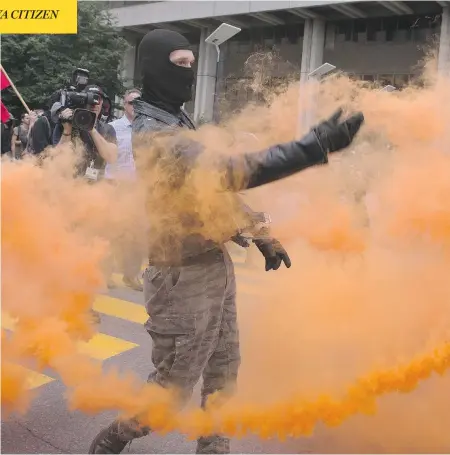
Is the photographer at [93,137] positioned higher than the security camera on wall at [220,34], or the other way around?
the security camera on wall at [220,34]

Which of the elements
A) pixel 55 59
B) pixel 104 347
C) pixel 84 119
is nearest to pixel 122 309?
pixel 104 347

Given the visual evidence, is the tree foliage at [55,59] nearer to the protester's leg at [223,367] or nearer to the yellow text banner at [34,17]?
the yellow text banner at [34,17]

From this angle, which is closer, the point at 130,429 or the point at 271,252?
the point at 130,429

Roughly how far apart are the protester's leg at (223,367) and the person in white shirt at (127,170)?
61cm

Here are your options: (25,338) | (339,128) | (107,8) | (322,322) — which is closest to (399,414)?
(322,322)

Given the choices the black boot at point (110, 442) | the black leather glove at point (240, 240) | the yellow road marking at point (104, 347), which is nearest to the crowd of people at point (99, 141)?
the yellow road marking at point (104, 347)

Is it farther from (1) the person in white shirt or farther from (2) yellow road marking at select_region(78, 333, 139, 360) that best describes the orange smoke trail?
(2) yellow road marking at select_region(78, 333, 139, 360)

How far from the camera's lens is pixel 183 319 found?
244cm

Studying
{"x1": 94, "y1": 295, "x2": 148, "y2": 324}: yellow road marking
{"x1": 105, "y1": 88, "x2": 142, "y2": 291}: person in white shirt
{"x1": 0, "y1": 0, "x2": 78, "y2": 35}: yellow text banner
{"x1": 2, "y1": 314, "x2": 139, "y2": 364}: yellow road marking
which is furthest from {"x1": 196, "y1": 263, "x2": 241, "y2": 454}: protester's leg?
{"x1": 0, "y1": 0, "x2": 78, "y2": 35}: yellow text banner

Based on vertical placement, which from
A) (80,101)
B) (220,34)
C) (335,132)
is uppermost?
(220,34)

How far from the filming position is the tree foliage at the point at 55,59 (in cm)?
1634

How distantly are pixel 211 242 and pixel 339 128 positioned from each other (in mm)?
733

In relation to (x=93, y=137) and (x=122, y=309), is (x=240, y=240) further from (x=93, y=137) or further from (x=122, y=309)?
(x=122, y=309)

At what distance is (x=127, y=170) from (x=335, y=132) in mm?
1893
